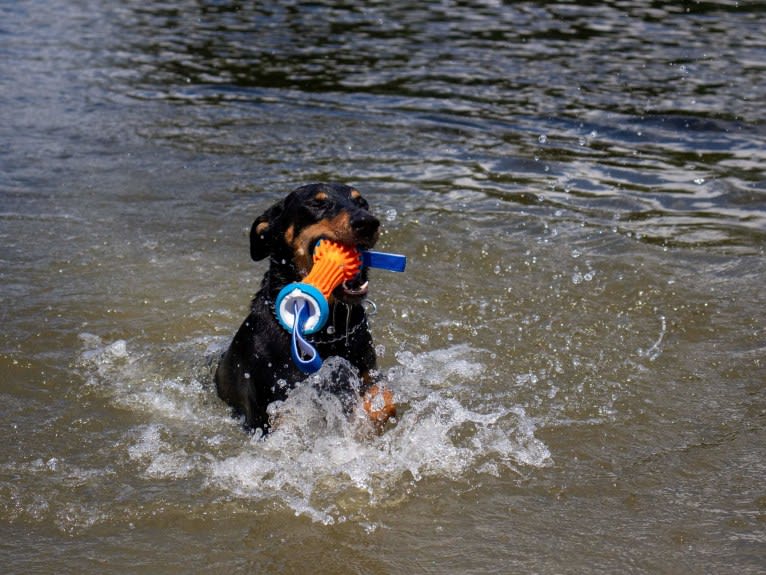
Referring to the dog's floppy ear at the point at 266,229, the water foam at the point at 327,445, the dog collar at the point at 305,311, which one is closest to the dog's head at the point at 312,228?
the dog's floppy ear at the point at 266,229

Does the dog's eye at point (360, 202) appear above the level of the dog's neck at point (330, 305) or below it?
above

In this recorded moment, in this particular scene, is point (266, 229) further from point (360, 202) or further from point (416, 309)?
point (416, 309)

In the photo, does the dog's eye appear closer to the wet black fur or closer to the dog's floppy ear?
the wet black fur

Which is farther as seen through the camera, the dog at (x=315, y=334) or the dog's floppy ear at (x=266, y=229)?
the dog's floppy ear at (x=266, y=229)

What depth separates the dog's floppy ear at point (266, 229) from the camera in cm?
548

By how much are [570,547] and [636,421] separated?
1.36 m

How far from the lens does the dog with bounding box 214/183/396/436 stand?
4.99 metres

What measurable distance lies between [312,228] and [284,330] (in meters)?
0.55

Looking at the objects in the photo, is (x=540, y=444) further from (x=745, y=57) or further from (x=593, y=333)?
(x=745, y=57)

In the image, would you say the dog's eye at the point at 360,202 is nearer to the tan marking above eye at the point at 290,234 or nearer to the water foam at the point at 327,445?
the tan marking above eye at the point at 290,234

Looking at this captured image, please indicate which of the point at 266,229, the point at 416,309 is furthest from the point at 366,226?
the point at 416,309

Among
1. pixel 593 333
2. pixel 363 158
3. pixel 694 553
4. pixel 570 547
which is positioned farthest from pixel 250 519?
pixel 363 158

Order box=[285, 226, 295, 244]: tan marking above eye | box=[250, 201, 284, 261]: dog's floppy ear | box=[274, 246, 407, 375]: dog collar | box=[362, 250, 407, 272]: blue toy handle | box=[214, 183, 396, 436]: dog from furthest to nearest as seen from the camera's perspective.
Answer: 1. box=[250, 201, 284, 261]: dog's floppy ear
2. box=[285, 226, 295, 244]: tan marking above eye
3. box=[214, 183, 396, 436]: dog
4. box=[362, 250, 407, 272]: blue toy handle
5. box=[274, 246, 407, 375]: dog collar

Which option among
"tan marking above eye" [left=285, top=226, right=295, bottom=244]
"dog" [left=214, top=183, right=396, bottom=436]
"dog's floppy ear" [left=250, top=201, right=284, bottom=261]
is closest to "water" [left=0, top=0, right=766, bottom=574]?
"dog" [left=214, top=183, right=396, bottom=436]
